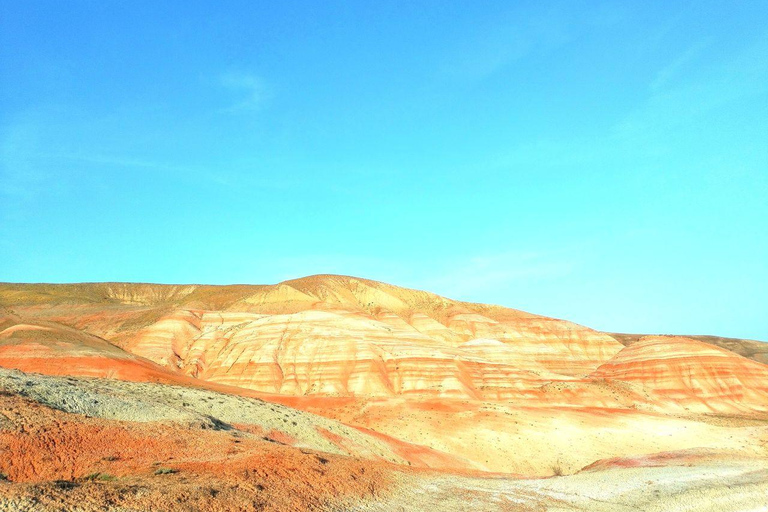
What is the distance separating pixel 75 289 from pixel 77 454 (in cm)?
14069

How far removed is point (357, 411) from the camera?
48.3m

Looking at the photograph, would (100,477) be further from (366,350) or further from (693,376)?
(693,376)

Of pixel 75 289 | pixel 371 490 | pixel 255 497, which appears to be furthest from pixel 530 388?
pixel 75 289

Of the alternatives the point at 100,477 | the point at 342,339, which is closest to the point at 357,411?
the point at 342,339

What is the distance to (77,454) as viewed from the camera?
50.3ft

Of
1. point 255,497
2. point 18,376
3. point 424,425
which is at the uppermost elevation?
point 18,376

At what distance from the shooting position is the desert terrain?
15078 millimetres

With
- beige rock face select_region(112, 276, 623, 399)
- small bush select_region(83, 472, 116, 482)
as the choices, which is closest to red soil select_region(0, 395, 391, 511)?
small bush select_region(83, 472, 116, 482)

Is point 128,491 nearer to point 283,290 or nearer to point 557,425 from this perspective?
point 557,425

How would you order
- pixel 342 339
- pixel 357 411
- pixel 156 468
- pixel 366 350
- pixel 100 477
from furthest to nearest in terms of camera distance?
pixel 342 339, pixel 366 350, pixel 357 411, pixel 156 468, pixel 100 477

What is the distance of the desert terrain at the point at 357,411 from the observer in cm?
1508

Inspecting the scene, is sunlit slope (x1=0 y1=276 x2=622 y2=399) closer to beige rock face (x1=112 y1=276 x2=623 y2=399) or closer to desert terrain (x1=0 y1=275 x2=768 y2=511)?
beige rock face (x1=112 y1=276 x2=623 y2=399)

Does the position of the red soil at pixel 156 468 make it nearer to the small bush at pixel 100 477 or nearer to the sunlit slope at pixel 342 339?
the small bush at pixel 100 477

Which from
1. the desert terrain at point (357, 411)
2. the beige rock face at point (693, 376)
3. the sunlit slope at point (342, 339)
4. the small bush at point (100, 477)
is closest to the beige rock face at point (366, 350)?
the sunlit slope at point (342, 339)
